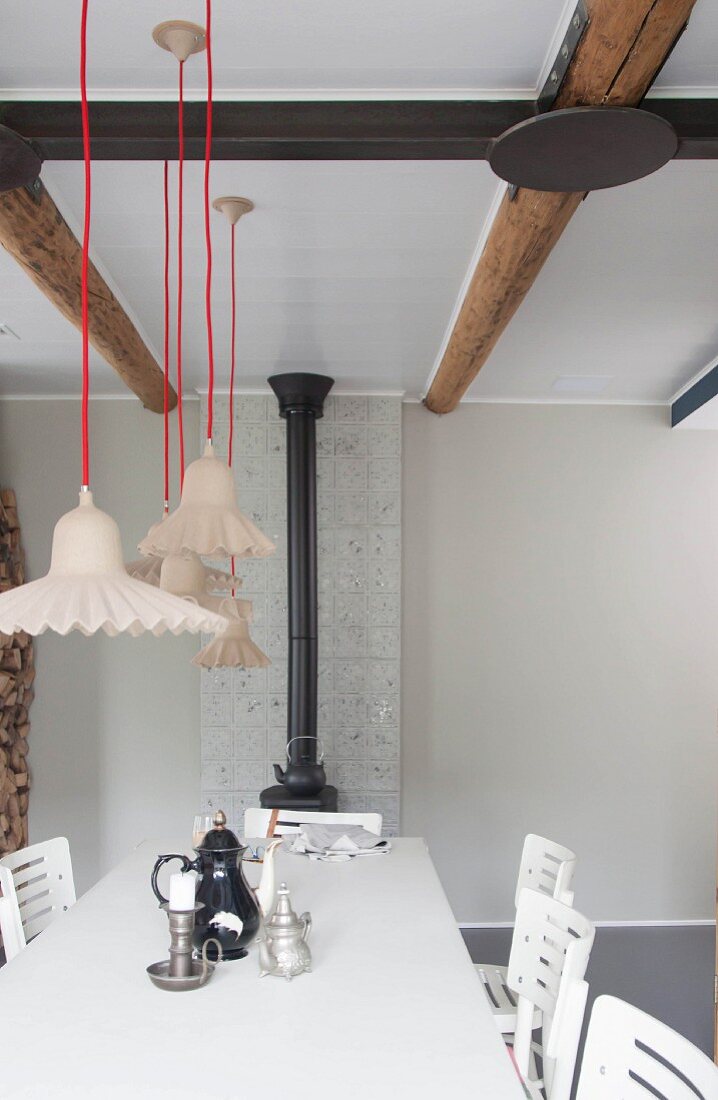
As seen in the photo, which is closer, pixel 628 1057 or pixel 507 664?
pixel 628 1057

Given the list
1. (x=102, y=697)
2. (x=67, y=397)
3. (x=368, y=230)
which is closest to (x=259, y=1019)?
(x=368, y=230)

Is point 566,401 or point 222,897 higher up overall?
point 566,401

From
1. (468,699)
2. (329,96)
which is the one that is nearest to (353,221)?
(329,96)

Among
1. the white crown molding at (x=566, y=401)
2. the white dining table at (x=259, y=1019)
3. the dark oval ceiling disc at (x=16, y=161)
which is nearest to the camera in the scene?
the white dining table at (x=259, y=1019)

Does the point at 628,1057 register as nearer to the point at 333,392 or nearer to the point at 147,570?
the point at 147,570

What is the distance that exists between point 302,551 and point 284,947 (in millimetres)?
2838

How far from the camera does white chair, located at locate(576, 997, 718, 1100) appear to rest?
146cm

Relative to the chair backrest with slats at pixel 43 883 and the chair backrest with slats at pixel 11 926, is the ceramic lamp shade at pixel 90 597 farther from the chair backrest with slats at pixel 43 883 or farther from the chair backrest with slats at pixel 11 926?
the chair backrest with slats at pixel 43 883

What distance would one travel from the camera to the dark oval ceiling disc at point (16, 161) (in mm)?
2189

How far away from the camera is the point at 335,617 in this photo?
514cm

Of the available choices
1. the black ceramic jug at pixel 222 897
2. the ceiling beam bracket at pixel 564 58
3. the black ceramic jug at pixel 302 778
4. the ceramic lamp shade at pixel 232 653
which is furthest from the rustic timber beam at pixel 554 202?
the black ceramic jug at pixel 302 778

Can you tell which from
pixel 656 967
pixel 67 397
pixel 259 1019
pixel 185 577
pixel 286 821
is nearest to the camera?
pixel 259 1019

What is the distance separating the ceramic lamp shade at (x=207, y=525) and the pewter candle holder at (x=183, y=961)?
2.61 ft

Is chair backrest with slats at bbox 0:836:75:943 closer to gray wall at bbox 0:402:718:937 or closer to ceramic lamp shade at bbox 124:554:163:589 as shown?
ceramic lamp shade at bbox 124:554:163:589
